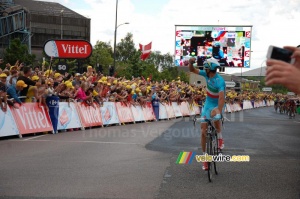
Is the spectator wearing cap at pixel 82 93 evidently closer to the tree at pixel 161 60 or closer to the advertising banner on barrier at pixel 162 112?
the advertising banner on barrier at pixel 162 112

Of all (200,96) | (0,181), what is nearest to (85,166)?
(0,181)

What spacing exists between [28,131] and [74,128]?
317 centimetres

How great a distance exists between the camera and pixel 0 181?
782cm

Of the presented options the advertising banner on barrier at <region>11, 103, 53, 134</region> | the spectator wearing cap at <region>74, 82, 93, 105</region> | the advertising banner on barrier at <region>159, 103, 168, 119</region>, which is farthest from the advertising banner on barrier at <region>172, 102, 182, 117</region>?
the advertising banner on barrier at <region>11, 103, 53, 134</region>

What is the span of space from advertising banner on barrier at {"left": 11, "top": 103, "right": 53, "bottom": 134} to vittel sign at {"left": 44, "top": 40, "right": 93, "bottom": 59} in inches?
291

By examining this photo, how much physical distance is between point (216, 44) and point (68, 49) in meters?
25.6

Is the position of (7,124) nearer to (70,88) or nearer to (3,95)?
(3,95)

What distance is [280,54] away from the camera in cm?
300

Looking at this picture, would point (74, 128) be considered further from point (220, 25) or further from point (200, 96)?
point (220, 25)

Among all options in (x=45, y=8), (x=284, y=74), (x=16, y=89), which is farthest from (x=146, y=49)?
(x=45, y=8)

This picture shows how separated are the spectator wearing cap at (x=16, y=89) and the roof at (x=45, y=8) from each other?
106906mm

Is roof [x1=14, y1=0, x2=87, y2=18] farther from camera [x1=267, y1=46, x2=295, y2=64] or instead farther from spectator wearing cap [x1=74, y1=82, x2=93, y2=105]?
camera [x1=267, y1=46, x2=295, y2=64]

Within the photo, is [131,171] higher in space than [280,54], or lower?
lower

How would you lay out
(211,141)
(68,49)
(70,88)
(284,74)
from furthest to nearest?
1. (68,49)
2. (70,88)
3. (211,141)
4. (284,74)
